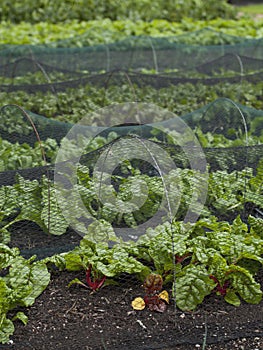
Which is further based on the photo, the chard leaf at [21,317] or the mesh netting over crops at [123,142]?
the mesh netting over crops at [123,142]

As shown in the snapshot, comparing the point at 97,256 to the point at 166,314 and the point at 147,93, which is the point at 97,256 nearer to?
the point at 166,314

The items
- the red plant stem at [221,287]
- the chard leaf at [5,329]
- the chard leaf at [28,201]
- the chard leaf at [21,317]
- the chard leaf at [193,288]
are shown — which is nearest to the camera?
the chard leaf at [5,329]

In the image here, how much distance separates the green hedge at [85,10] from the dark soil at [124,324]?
9.87 meters

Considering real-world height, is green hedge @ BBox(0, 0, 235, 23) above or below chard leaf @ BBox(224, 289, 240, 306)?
below

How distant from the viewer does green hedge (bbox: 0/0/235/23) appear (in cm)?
1286

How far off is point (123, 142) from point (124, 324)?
4.79ft

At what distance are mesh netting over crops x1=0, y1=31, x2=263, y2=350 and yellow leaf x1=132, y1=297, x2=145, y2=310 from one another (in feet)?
1.91

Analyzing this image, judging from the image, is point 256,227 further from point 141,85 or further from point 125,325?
point 141,85

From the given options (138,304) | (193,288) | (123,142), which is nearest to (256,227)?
(193,288)

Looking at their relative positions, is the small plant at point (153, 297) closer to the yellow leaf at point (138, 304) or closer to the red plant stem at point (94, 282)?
the yellow leaf at point (138, 304)

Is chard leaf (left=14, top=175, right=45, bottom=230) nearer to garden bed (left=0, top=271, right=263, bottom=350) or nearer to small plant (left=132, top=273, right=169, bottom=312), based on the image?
garden bed (left=0, top=271, right=263, bottom=350)

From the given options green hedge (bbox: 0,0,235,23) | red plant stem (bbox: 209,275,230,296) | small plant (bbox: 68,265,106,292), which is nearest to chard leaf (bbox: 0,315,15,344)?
small plant (bbox: 68,265,106,292)

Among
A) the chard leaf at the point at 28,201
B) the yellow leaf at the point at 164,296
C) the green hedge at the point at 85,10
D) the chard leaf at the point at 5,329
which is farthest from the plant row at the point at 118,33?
the chard leaf at the point at 5,329

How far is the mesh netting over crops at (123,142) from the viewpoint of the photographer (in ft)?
14.7
